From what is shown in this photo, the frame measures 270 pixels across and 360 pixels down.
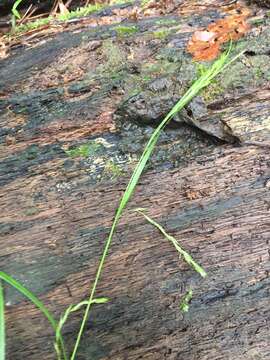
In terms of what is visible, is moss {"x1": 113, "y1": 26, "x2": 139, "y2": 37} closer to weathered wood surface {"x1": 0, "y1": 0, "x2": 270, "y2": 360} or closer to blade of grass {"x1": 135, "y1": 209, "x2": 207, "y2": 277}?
weathered wood surface {"x1": 0, "y1": 0, "x2": 270, "y2": 360}

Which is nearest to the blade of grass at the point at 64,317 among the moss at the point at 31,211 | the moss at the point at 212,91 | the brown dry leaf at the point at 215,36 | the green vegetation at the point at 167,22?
the moss at the point at 31,211

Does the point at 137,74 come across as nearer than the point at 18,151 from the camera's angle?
No

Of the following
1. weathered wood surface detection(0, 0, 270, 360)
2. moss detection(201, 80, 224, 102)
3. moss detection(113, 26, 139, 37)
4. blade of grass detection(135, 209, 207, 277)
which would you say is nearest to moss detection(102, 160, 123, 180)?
weathered wood surface detection(0, 0, 270, 360)

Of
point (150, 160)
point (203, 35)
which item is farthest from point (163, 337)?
point (203, 35)

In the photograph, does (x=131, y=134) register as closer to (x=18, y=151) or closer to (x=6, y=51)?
(x=18, y=151)

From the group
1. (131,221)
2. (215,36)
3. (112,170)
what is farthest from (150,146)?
(215,36)
